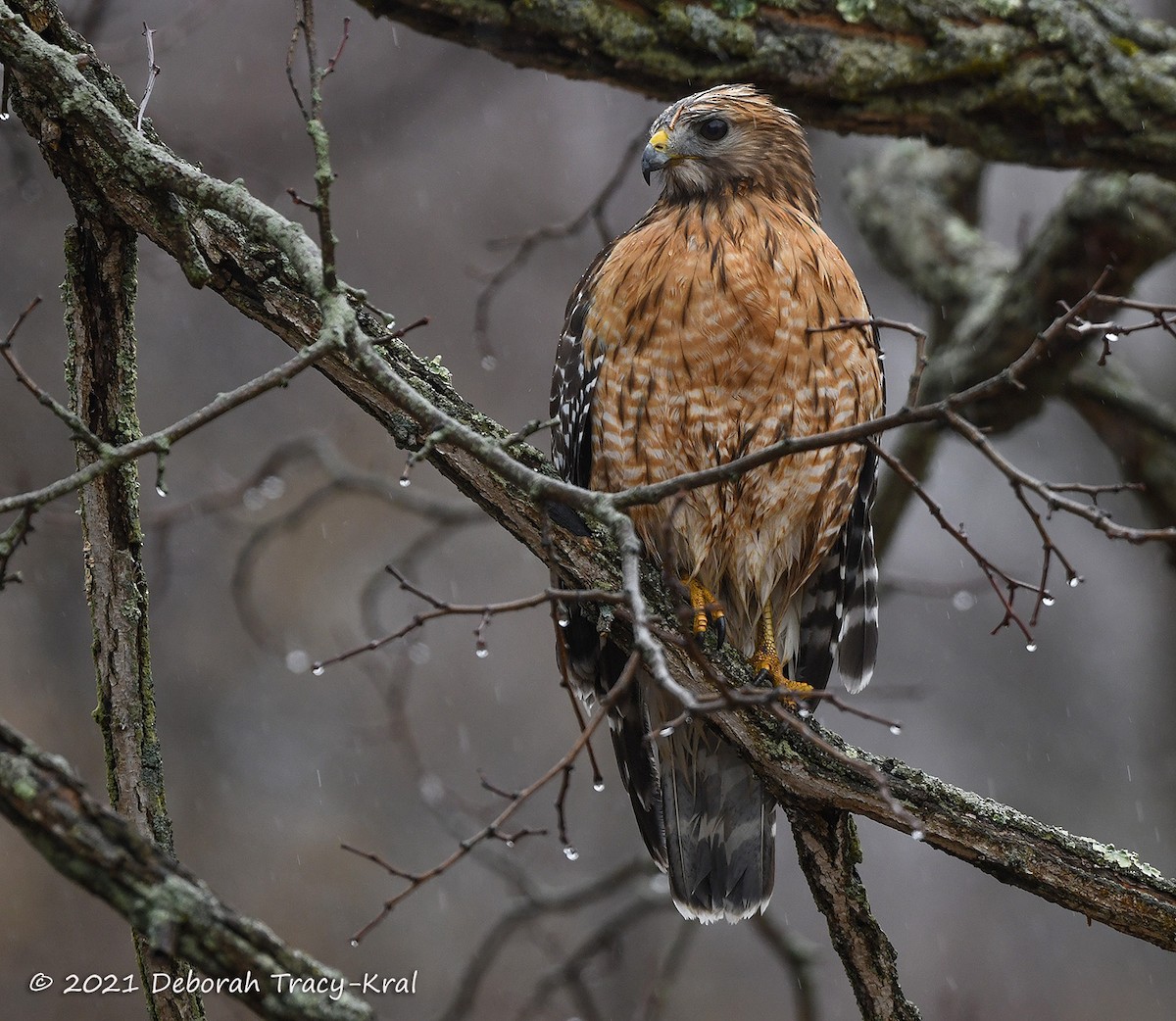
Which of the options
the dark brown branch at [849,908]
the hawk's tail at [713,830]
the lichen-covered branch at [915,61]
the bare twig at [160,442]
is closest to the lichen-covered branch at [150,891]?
the bare twig at [160,442]

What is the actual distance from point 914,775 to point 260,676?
5320mm

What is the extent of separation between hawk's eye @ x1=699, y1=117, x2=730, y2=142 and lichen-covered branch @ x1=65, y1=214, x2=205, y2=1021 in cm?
158

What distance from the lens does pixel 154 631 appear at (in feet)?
22.5

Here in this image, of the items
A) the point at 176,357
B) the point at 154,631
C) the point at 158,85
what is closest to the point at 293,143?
the point at 158,85

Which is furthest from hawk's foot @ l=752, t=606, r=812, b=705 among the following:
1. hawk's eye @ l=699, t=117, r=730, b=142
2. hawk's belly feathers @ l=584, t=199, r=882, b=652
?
hawk's eye @ l=699, t=117, r=730, b=142

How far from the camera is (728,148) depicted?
342 centimetres

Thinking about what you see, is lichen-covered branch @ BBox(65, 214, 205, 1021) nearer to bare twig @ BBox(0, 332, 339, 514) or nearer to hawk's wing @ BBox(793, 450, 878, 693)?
bare twig @ BBox(0, 332, 339, 514)

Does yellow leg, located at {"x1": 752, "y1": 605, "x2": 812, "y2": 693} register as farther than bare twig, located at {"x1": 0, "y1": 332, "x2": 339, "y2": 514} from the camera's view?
Yes

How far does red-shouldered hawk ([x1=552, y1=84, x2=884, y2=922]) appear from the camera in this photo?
312 centimetres

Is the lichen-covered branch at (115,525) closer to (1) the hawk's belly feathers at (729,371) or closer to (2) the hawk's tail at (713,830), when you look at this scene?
(1) the hawk's belly feathers at (729,371)

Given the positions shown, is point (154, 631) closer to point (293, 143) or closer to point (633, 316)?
point (293, 143)

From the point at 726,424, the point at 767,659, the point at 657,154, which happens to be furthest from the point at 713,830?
the point at 657,154

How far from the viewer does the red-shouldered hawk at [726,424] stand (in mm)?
3121

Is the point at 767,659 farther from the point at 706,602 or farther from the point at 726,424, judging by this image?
the point at 726,424
